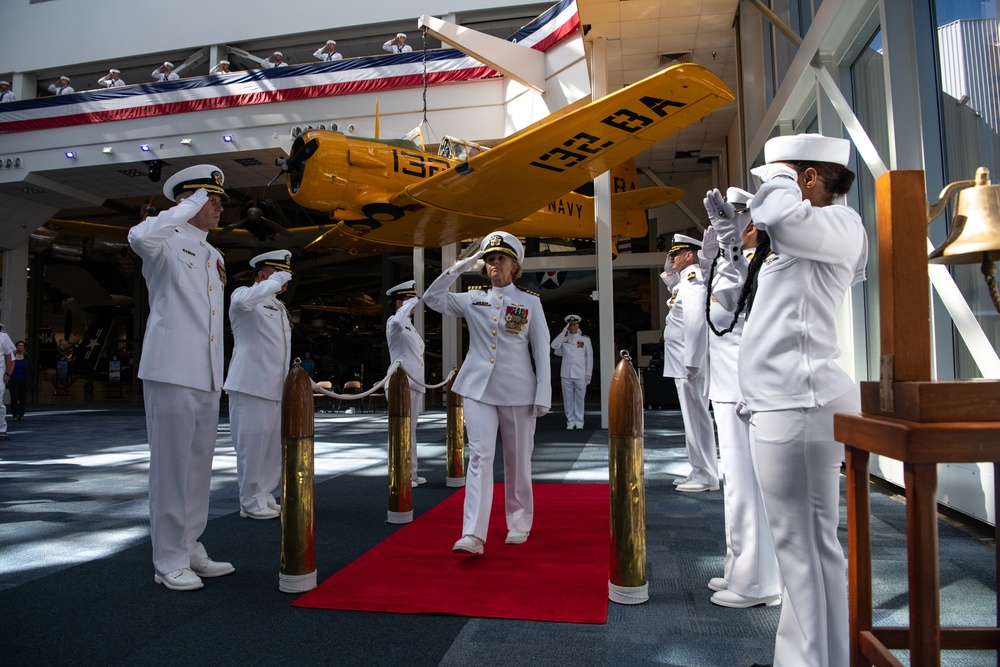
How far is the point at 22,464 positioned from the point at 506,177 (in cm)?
616

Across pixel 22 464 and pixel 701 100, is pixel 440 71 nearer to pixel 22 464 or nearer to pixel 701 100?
pixel 701 100

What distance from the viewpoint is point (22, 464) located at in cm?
694

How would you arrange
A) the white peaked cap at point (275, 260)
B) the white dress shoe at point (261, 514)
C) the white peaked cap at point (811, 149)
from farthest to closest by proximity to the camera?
the white peaked cap at point (275, 260), the white dress shoe at point (261, 514), the white peaked cap at point (811, 149)

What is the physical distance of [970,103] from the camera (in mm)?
3869

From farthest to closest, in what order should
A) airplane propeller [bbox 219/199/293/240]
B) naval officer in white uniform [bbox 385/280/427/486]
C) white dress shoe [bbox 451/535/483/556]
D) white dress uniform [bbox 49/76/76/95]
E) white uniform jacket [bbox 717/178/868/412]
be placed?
1. white dress uniform [bbox 49/76/76/95]
2. airplane propeller [bbox 219/199/293/240]
3. naval officer in white uniform [bbox 385/280/427/486]
4. white dress shoe [bbox 451/535/483/556]
5. white uniform jacket [bbox 717/178/868/412]

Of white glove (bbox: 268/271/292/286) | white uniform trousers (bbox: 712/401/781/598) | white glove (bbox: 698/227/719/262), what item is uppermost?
white glove (bbox: 268/271/292/286)

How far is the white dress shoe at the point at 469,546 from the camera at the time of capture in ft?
11.1

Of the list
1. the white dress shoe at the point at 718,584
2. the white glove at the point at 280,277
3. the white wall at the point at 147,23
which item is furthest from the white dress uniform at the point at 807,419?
the white wall at the point at 147,23

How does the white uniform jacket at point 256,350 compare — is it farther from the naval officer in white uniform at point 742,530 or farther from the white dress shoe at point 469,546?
the naval officer in white uniform at point 742,530

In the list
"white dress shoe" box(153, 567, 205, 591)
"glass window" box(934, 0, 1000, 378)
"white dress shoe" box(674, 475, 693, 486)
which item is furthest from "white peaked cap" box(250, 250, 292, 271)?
"glass window" box(934, 0, 1000, 378)

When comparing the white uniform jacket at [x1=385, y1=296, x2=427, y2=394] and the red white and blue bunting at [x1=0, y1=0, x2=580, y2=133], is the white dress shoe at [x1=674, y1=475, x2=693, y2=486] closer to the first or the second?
the white uniform jacket at [x1=385, y1=296, x2=427, y2=394]

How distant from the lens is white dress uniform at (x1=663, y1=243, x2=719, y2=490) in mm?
4270

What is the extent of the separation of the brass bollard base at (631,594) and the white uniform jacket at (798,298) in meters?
1.15

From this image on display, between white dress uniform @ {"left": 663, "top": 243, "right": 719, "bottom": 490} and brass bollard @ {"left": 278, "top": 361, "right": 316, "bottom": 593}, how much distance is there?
2.27m
